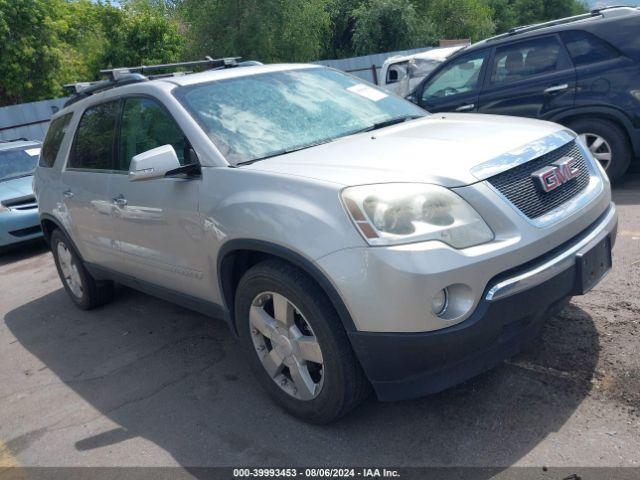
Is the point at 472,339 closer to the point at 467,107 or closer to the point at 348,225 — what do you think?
the point at 348,225

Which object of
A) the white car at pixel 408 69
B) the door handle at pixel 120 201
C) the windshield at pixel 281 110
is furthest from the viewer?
the white car at pixel 408 69

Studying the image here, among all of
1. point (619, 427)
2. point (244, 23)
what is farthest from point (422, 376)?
point (244, 23)

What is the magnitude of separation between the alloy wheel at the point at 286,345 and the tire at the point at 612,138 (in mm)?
4677

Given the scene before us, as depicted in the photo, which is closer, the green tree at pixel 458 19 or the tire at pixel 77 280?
the tire at pixel 77 280

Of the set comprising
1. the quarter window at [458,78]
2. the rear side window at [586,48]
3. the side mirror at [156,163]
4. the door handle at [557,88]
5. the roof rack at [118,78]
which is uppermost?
the roof rack at [118,78]

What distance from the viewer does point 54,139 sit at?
5.44m

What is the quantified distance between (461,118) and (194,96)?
1646 mm

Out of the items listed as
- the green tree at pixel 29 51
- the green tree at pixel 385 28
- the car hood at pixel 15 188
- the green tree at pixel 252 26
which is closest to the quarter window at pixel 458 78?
the car hood at pixel 15 188

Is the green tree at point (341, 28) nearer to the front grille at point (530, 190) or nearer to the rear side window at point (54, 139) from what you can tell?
the rear side window at point (54, 139)

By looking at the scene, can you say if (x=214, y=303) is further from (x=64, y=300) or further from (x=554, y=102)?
(x=554, y=102)

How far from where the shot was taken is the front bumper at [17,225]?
8047mm

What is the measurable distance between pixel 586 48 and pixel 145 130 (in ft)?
15.9

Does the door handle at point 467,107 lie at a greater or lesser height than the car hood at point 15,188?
Answer: greater

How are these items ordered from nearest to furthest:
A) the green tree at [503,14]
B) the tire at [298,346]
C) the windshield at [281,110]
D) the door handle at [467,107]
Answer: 1. the tire at [298,346]
2. the windshield at [281,110]
3. the door handle at [467,107]
4. the green tree at [503,14]
